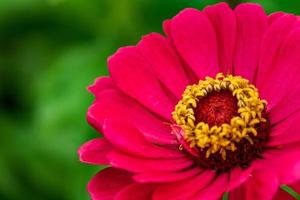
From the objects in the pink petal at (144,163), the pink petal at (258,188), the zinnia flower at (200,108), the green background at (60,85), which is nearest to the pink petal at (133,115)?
Answer: the zinnia flower at (200,108)

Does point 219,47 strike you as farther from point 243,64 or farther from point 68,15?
point 68,15

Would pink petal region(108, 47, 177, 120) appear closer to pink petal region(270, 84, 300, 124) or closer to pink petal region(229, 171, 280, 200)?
pink petal region(270, 84, 300, 124)

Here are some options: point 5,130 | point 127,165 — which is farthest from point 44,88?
point 127,165

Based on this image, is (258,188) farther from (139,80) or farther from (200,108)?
(139,80)

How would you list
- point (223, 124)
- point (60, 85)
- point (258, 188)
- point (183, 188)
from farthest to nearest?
point (60, 85)
point (223, 124)
point (183, 188)
point (258, 188)

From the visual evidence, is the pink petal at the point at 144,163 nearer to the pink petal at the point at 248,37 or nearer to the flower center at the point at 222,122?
the flower center at the point at 222,122

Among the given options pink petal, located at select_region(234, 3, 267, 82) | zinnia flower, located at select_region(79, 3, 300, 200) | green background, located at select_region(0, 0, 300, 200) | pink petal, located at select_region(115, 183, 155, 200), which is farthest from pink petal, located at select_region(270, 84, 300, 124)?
green background, located at select_region(0, 0, 300, 200)

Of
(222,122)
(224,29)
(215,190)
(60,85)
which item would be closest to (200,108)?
(222,122)
